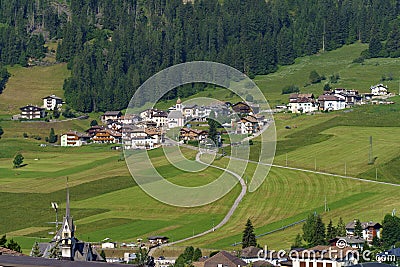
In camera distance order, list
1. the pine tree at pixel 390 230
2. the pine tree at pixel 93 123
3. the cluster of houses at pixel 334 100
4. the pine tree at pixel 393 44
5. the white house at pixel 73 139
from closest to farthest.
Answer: the pine tree at pixel 390 230, the white house at pixel 73 139, the cluster of houses at pixel 334 100, the pine tree at pixel 93 123, the pine tree at pixel 393 44

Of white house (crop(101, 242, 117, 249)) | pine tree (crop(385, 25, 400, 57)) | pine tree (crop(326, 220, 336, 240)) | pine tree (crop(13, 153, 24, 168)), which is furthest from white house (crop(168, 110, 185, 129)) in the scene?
pine tree (crop(326, 220, 336, 240))

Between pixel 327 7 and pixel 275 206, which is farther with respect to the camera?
pixel 327 7

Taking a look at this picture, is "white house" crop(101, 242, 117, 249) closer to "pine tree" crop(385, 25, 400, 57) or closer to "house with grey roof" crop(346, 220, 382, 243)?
"house with grey roof" crop(346, 220, 382, 243)

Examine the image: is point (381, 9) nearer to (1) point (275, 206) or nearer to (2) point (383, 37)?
(2) point (383, 37)

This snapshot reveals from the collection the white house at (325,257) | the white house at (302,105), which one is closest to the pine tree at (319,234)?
the white house at (325,257)

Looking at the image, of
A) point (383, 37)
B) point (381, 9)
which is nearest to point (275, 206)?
point (383, 37)

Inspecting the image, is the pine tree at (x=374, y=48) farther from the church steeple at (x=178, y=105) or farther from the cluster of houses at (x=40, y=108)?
the cluster of houses at (x=40, y=108)

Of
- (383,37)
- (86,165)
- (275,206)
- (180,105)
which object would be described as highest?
(383,37)
